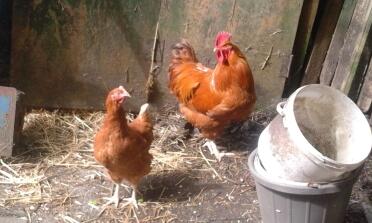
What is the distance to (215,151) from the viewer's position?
444 cm

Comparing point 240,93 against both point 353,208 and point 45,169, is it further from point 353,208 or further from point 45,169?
point 45,169

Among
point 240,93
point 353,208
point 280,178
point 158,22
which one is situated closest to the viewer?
point 280,178

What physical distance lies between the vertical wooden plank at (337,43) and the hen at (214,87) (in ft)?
2.93

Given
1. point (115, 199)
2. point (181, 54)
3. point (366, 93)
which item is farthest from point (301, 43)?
point (115, 199)

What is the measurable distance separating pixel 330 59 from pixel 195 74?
4.02 ft

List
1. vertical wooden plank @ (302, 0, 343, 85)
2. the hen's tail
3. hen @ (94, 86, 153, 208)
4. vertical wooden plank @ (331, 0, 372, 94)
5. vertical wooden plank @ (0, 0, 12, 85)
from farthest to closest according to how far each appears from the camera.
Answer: vertical wooden plank @ (302, 0, 343, 85), vertical wooden plank @ (0, 0, 12, 85), the hen's tail, vertical wooden plank @ (331, 0, 372, 94), hen @ (94, 86, 153, 208)

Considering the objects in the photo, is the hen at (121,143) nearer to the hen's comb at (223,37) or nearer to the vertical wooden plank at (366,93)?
the hen's comb at (223,37)

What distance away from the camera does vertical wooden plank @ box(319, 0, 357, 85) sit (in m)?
4.39

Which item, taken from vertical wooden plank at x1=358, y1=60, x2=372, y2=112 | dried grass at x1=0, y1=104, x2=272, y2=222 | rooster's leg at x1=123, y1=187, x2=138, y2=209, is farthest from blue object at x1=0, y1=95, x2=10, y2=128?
vertical wooden plank at x1=358, y1=60, x2=372, y2=112

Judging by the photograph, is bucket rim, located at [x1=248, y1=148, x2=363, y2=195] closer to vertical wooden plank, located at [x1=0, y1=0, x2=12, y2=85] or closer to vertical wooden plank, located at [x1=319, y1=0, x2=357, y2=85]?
vertical wooden plank, located at [x1=319, y1=0, x2=357, y2=85]

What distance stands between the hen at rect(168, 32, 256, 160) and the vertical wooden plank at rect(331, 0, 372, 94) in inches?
31.6

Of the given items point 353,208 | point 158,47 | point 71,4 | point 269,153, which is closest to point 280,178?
point 269,153

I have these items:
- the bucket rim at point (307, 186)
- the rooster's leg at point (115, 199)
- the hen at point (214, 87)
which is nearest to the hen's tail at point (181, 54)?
the hen at point (214, 87)

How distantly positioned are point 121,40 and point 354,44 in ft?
6.09
